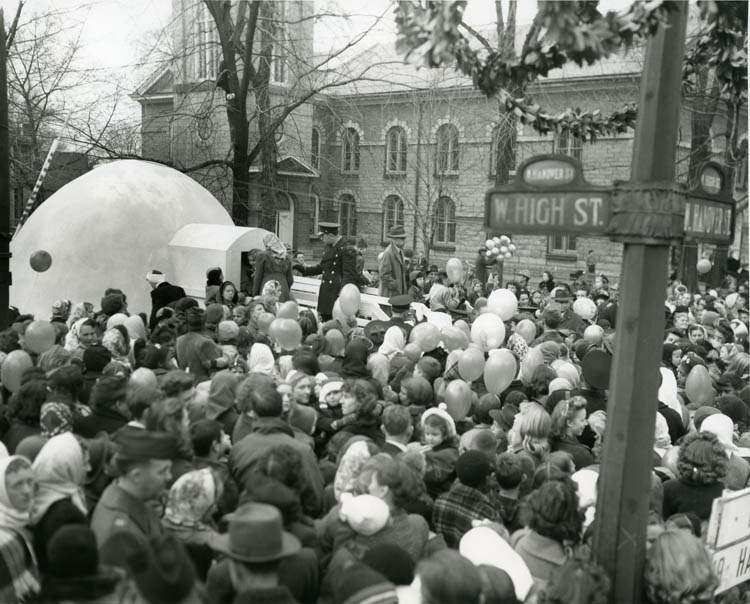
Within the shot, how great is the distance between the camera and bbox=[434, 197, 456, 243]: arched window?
1379 inches

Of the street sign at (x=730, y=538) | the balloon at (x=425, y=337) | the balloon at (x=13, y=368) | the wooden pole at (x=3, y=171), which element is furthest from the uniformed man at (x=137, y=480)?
the wooden pole at (x=3, y=171)

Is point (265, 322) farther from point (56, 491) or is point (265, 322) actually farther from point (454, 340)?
point (56, 491)

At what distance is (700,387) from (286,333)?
3613 mm

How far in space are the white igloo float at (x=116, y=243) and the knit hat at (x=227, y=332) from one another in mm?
6241

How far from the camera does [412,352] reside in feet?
25.1

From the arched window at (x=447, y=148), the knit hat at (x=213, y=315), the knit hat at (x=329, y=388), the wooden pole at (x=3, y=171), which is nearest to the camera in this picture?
the knit hat at (x=329, y=388)

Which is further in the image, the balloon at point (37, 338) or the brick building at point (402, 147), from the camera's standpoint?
the brick building at point (402, 147)

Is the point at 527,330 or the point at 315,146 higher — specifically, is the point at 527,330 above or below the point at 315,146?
below

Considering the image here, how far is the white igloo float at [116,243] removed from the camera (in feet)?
46.2

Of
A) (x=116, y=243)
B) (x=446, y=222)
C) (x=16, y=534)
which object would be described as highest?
(x=446, y=222)

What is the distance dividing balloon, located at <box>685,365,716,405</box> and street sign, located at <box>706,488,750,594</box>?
3.64 meters

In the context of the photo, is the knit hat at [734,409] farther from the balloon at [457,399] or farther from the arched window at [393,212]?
the arched window at [393,212]

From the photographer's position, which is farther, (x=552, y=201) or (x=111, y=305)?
(x=111, y=305)

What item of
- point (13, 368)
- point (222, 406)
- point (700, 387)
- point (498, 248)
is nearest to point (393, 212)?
point (498, 248)
